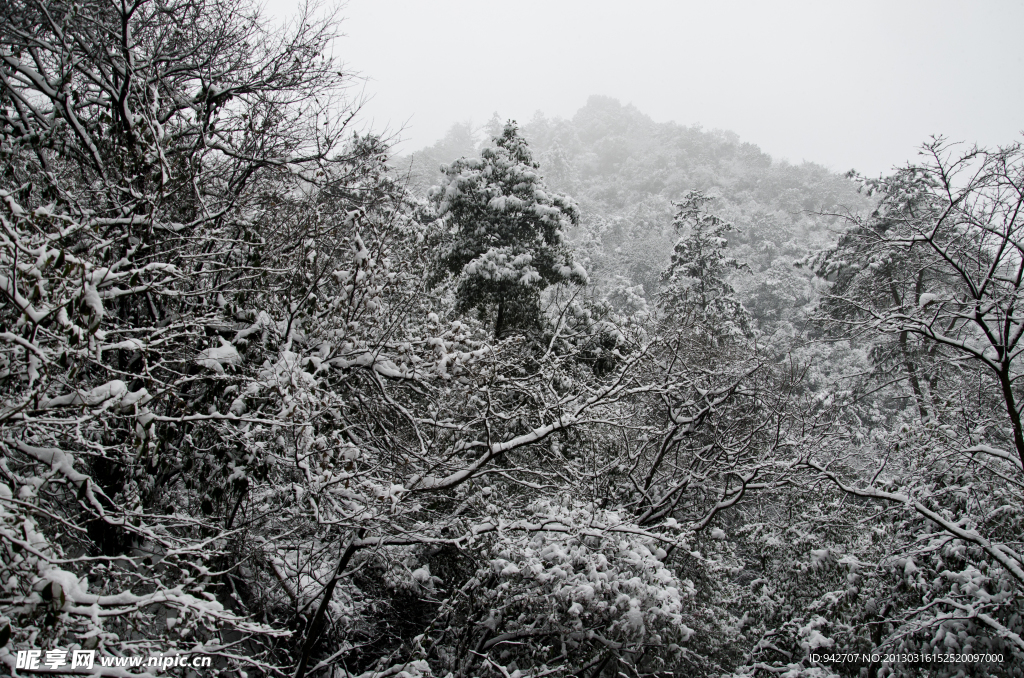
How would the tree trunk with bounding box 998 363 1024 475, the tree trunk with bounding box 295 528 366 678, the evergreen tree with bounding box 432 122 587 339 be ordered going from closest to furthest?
the tree trunk with bounding box 295 528 366 678 → the tree trunk with bounding box 998 363 1024 475 → the evergreen tree with bounding box 432 122 587 339

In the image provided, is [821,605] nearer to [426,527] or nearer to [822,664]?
[822,664]

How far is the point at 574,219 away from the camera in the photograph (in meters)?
12.9

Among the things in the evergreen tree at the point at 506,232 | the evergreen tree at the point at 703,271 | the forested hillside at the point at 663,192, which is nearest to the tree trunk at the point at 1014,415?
the evergreen tree at the point at 506,232

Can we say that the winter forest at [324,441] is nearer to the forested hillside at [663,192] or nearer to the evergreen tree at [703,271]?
the evergreen tree at [703,271]

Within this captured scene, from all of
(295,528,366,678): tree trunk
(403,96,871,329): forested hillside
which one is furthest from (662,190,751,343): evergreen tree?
(295,528,366,678): tree trunk

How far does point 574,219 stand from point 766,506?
7.98 meters

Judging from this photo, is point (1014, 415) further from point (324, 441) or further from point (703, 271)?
point (703, 271)

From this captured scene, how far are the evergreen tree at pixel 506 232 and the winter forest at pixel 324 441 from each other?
13.7 ft

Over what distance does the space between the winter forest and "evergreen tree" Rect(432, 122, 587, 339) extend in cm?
416

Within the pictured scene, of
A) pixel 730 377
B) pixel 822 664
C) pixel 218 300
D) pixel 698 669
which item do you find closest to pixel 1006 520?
pixel 822 664

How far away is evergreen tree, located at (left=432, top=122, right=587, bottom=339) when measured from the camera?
38.2ft

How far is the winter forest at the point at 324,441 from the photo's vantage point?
107 inches

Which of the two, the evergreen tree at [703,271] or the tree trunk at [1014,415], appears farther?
the evergreen tree at [703,271]

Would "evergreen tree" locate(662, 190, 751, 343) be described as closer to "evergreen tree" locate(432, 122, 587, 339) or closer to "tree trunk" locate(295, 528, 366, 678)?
"evergreen tree" locate(432, 122, 587, 339)
